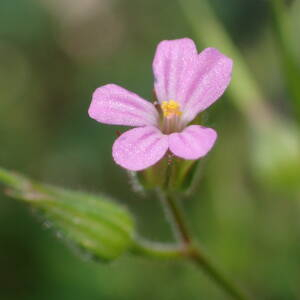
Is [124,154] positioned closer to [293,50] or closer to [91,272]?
[293,50]

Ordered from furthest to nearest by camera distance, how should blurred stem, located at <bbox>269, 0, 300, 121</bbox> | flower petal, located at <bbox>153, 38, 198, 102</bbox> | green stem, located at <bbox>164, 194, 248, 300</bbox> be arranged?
blurred stem, located at <bbox>269, 0, 300, 121</bbox> → green stem, located at <bbox>164, 194, 248, 300</bbox> → flower petal, located at <bbox>153, 38, 198, 102</bbox>

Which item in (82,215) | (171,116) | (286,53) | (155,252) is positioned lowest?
(155,252)

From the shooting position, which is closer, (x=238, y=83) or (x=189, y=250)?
(x=189, y=250)

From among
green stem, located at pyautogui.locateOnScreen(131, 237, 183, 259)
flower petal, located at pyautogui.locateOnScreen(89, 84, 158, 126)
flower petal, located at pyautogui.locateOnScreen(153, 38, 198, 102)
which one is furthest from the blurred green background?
flower petal, located at pyautogui.locateOnScreen(89, 84, 158, 126)

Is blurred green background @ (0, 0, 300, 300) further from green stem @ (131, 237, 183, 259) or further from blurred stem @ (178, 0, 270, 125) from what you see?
green stem @ (131, 237, 183, 259)

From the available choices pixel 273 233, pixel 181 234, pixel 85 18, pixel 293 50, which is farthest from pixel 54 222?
pixel 85 18

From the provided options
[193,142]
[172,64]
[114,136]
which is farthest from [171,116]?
[114,136]

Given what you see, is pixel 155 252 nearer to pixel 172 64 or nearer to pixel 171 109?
pixel 171 109
